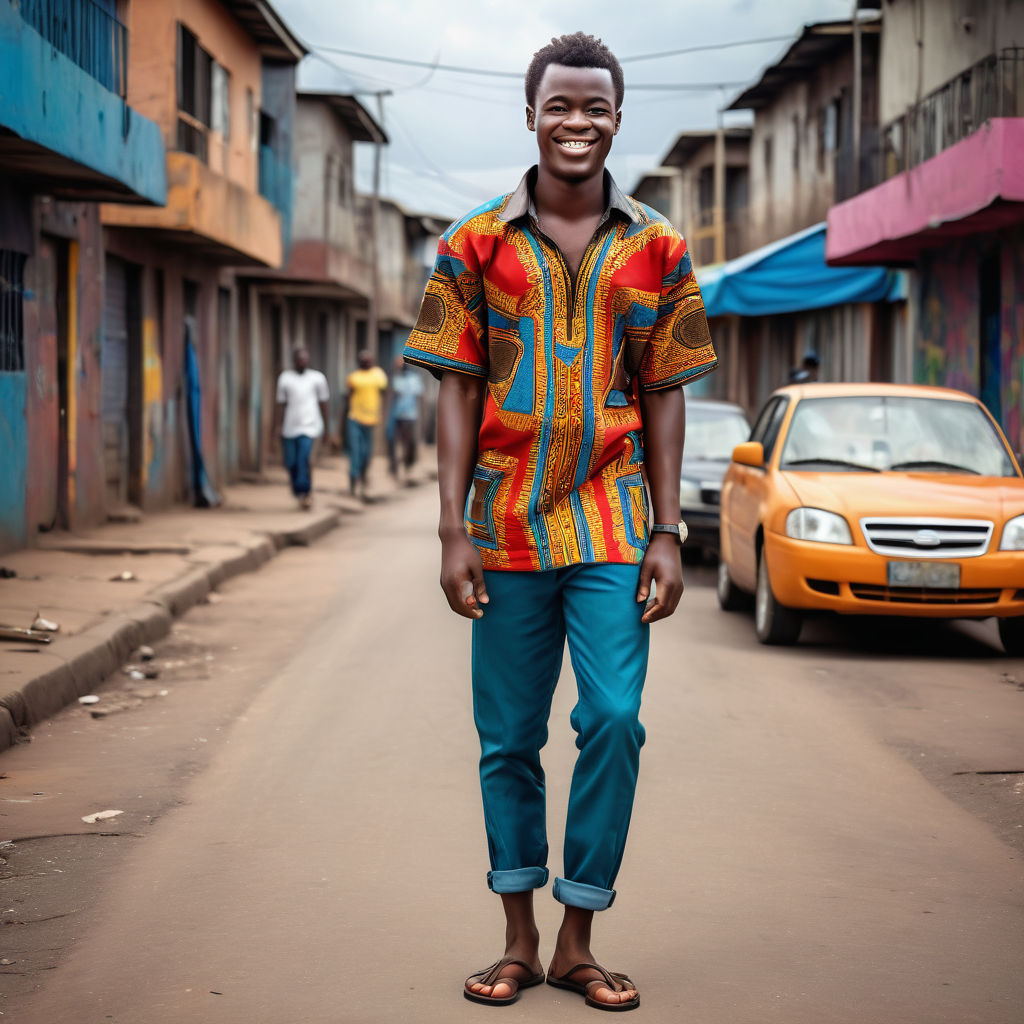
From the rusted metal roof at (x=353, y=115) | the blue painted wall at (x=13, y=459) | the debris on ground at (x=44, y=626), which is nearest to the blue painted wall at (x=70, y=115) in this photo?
the blue painted wall at (x=13, y=459)

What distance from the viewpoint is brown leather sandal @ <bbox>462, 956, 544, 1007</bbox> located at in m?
3.54

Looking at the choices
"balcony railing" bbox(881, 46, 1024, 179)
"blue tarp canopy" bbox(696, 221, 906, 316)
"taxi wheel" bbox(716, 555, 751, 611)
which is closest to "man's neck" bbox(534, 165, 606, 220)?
"taxi wheel" bbox(716, 555, 751, 611)

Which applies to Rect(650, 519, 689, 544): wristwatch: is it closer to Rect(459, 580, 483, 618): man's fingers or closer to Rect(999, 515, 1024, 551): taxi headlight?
Rect(459, 580, 483, 618): man's fingers

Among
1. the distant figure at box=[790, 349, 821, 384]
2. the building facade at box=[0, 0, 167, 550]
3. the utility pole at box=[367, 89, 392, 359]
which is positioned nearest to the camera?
the building facade at box=[0, 0, 167, 550]

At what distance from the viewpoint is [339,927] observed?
4105mm

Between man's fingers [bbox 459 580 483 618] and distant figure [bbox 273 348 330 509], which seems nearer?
man's fingers [bbox 459 580 483 618]

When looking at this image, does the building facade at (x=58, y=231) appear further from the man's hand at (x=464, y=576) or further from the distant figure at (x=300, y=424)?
the man's hand at (x=464, y=576)

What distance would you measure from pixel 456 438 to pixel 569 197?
60 cm

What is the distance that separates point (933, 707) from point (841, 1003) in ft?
13.6

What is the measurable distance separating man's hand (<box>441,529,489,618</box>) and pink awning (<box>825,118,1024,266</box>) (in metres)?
12.0

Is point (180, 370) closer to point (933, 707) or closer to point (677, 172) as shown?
point (933, 707)

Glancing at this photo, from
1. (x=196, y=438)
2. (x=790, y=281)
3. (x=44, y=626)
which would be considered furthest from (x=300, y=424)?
(x=44, y=626)

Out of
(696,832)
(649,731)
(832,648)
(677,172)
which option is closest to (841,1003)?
(696,832)

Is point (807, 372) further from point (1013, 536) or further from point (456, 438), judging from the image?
point (456, 438)
